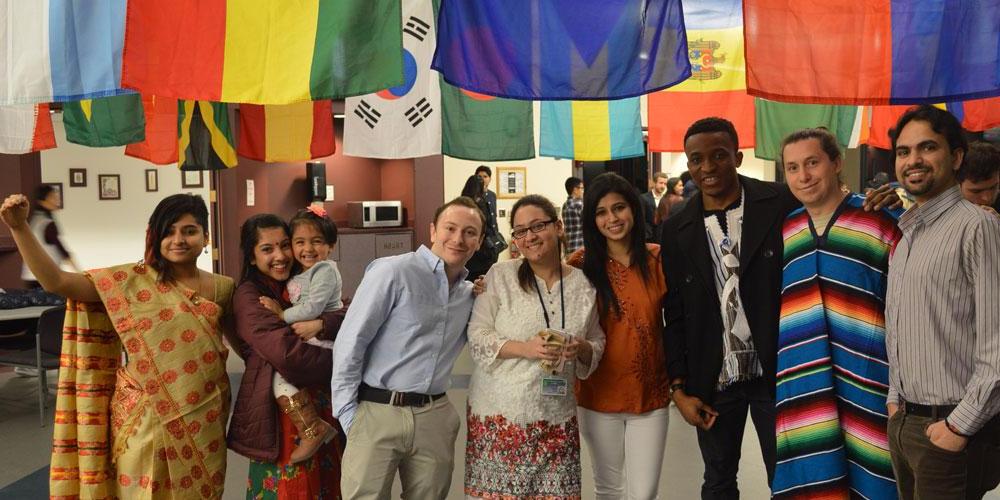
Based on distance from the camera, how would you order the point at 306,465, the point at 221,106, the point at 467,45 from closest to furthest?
the point at 467,45, the point at 306,465, the point at 221,106

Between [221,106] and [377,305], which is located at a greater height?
[221,106]

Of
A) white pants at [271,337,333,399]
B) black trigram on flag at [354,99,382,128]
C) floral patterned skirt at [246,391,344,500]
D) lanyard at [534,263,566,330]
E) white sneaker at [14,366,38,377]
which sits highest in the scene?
black trigram on flag at [354,99,382,128]

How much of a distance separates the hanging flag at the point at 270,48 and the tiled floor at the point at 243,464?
2.29 metres

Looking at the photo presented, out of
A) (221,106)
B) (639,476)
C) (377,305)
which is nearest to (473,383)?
(377,305)

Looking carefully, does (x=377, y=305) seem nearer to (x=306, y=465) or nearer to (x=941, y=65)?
(x=306, y=465)

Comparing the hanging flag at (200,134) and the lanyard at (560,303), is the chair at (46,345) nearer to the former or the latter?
the hanging flag at (200,134)

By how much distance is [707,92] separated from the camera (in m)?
5.12

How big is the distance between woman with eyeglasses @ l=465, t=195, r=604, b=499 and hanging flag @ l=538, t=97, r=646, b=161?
251 cm

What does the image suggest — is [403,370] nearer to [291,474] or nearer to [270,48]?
[291,474]

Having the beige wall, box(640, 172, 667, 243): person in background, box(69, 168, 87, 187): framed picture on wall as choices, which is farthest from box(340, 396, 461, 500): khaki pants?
box(69, 168, 87, 187): framed picture on wall

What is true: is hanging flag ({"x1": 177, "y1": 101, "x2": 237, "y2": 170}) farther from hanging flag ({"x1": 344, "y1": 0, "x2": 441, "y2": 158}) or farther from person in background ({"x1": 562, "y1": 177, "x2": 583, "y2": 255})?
person in background ({"x1": 562, "y1": 177, "x2": 583, "y2": 255})

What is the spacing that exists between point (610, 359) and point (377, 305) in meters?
0.82

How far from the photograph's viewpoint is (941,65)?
2.32 metres

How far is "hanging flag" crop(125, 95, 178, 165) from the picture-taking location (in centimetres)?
555
